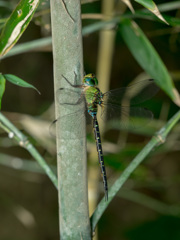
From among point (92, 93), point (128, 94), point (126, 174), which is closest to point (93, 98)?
point (92, 93)

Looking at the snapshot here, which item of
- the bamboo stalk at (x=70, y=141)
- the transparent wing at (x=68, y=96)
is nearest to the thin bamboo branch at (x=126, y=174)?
the bamboo stalk at (x=70, y=141)

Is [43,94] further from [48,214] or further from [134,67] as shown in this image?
[48,214]

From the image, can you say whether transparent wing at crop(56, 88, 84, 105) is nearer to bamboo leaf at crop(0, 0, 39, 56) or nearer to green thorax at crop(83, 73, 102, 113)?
bamboo leaf at crop(0, 0, 39, 56)

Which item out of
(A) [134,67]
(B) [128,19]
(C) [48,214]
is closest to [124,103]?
(B) [128,19]

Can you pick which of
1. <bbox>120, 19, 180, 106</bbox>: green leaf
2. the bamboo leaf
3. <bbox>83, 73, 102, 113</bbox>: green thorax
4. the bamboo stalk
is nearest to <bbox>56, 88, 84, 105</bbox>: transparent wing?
the bamboo stalk

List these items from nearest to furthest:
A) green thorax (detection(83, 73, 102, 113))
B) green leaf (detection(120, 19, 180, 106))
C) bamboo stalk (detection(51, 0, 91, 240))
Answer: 1. bamboo stalk (detection(51, 0, 91, 240))
2. green thorax (detection(83, 73, 102, 113))
3. green leaf (detection(120, 19, 180, 106))

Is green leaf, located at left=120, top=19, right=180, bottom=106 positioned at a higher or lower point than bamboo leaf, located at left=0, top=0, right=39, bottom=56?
lower

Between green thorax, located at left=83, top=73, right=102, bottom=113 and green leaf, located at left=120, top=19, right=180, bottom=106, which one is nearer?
green thorax, located at left=83, top=73, right=102, bottom=113

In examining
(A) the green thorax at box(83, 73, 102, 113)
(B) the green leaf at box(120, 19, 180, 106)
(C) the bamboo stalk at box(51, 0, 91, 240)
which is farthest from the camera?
(B) the green leaf at box(120, 19, 180, 106)

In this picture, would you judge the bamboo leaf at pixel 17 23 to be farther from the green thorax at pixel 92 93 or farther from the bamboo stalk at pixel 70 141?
the green thorax at pixel 92 93
